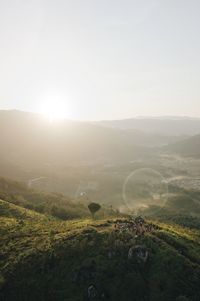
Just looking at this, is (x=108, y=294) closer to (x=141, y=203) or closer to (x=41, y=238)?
(x=41, y=238)

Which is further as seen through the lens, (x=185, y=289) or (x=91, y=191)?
(x=91, y=191)

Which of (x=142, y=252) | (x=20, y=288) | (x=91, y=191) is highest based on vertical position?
(x=142, y=252)

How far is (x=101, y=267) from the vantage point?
67.2 ft

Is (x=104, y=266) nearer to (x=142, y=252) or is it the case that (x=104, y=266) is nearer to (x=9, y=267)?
(x=142, y=252)

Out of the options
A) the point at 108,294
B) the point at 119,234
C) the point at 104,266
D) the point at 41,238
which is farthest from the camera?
the point at 41,238

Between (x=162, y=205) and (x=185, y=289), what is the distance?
2356 inches

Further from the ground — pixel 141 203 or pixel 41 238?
pixel 41 238

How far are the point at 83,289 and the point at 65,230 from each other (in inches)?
265

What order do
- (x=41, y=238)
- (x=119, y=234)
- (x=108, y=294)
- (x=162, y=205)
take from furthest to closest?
(x=162, y=205), (x=41, y=238), (x=119, y=234), (x=108, y=294)

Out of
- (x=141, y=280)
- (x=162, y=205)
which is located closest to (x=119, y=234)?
(x=141, y=280)

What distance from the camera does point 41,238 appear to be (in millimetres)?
25078

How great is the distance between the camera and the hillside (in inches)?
763

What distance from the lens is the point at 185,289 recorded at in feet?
63.4

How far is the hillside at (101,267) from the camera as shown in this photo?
63.6ft
